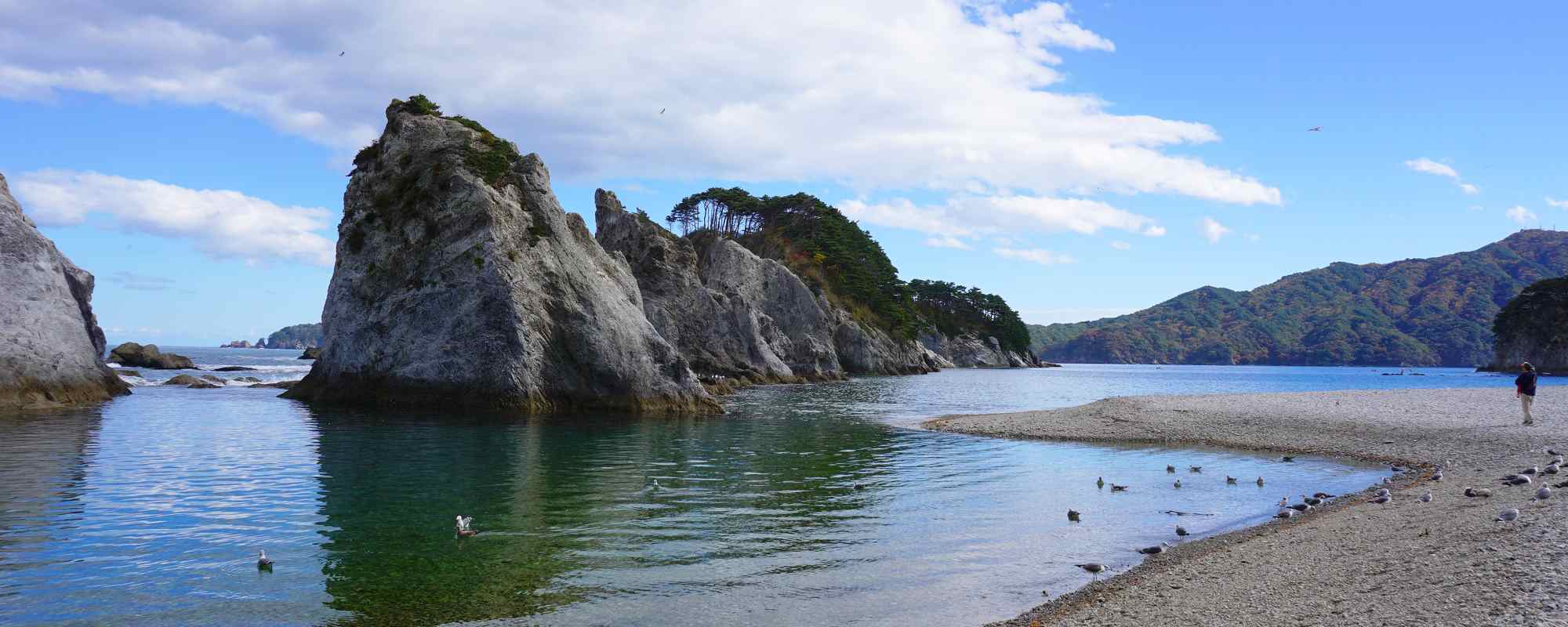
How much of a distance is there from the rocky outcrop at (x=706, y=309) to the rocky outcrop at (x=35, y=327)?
43.5m

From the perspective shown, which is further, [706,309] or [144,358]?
[144,358]

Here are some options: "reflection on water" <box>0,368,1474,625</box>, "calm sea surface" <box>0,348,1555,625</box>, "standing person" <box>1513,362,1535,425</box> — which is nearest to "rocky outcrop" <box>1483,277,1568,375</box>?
"standing person" <box>1513,362,1535,425</box>

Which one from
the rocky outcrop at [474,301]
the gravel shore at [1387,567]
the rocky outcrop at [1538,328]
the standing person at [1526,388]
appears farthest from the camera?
the rocky outcrop at [1538,328]

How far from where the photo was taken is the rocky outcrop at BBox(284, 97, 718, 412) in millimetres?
45031

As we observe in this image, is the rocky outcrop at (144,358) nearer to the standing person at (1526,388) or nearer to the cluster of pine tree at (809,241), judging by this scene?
the cluster of pine tree at (809,241)

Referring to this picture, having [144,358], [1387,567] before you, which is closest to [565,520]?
[1387,567]

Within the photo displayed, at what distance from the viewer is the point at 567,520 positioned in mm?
18484

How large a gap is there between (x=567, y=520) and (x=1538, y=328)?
175487 mm

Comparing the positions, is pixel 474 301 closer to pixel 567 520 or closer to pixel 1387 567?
pixel 567 520

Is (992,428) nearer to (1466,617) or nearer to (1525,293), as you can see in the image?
(1466,617)

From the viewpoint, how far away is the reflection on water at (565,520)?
12.4 metres

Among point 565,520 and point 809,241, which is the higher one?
point 809,241

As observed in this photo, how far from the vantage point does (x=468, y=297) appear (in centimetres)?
4503

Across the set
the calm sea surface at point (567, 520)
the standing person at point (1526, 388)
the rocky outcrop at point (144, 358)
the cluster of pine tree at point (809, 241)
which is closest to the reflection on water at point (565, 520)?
the calm sea surface at point (567, 520)
